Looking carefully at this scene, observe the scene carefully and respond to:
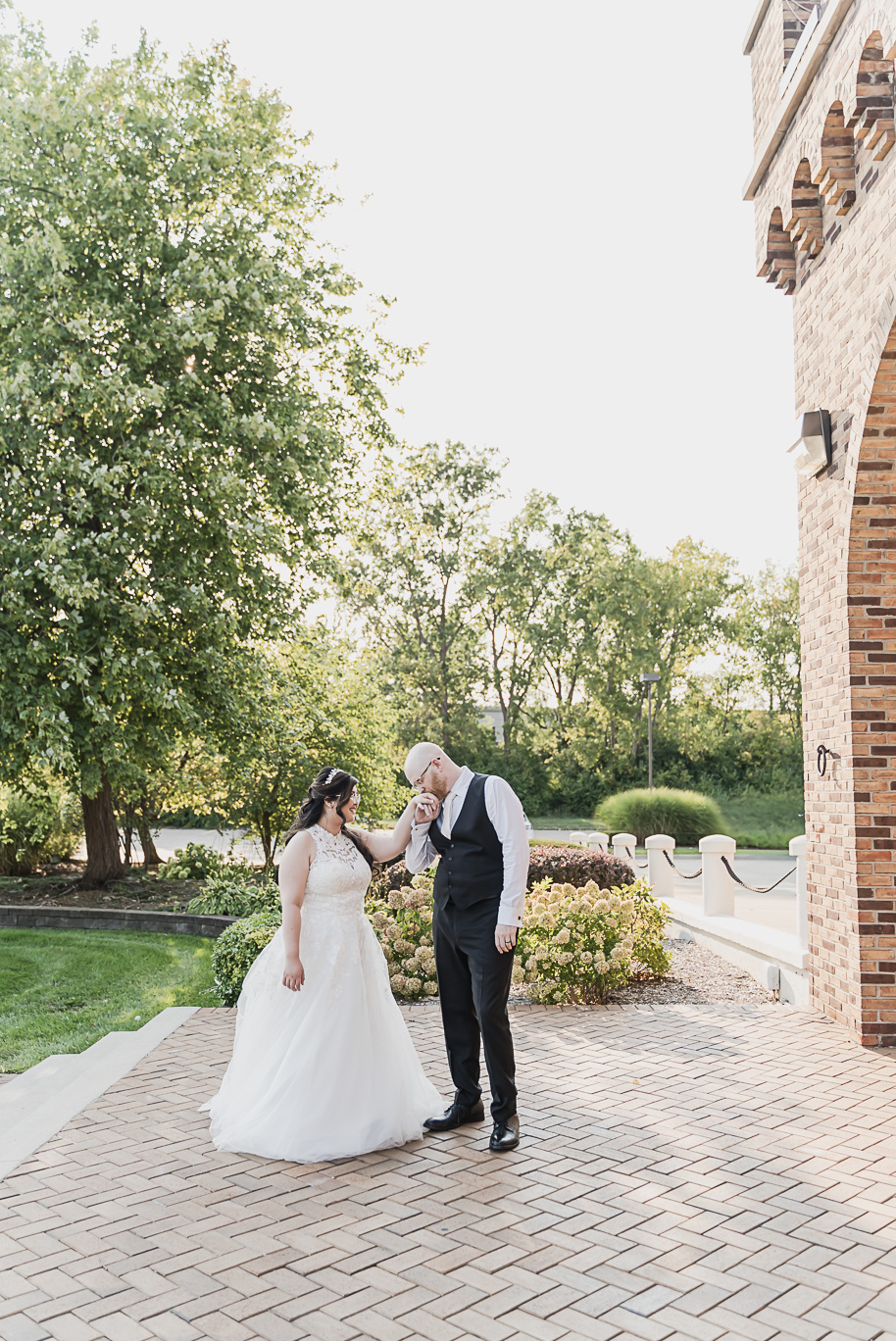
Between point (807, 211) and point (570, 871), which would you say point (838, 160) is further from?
point (570, 871)

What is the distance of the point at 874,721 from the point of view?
6.76 meters

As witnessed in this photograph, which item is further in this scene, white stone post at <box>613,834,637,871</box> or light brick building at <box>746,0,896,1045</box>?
white stone post at <box>613,834,637,871</box>

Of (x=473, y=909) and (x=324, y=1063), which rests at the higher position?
(x=473, y=909)

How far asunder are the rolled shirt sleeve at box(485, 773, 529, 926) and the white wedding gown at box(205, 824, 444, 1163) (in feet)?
2.72

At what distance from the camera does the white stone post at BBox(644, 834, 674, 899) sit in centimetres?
1427

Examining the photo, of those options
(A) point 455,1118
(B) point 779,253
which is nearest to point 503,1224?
(A) point 455,1118

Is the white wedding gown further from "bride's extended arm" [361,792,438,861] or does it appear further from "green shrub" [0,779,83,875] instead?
"green shrub" [0,779,83,875]

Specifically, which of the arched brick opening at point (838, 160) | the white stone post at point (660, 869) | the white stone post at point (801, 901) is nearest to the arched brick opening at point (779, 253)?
the arched brick opening at point (838, 160)

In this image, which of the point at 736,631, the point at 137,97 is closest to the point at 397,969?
the point at 137,97

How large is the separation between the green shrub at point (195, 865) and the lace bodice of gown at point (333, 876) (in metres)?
11.4

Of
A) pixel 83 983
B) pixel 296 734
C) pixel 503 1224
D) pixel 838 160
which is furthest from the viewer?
pixel 296 734

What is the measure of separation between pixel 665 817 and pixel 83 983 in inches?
780

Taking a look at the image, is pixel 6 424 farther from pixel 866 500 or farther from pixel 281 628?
pixel 866 500

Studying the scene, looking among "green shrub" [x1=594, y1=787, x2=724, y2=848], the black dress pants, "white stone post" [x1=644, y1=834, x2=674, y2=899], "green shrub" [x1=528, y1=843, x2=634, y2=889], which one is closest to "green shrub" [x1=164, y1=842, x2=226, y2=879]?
"green shrub" [x1=528, y1=843, x2=634, y2=889]
